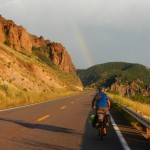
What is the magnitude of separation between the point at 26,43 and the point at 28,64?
3221 centimetres

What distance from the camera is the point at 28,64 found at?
64.2 metres

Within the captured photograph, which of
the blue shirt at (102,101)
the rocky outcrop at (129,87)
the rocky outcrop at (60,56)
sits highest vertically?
the rocky outcrop at (60,56)

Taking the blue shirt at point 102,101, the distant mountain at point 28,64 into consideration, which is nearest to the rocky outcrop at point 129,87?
the distant mountain at point 28,64

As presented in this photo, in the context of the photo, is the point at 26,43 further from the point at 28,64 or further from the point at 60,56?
the point at 60,56

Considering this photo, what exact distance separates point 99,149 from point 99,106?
2.36 m

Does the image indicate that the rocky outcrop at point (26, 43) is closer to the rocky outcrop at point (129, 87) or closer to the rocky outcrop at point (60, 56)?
the rocky outcrop at point (60, 56)

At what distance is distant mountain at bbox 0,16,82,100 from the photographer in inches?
1709

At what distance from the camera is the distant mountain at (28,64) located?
142ft

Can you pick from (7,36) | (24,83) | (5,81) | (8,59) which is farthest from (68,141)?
(7,36)

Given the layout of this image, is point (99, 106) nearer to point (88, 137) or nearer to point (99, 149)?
point (88, 137)

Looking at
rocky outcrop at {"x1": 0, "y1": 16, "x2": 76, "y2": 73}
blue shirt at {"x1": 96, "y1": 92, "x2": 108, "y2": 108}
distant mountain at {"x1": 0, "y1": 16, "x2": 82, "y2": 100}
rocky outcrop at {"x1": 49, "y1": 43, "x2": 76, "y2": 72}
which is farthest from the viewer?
rocky outcrop at {"x1": 49, "y1": 43, "x2": 76, "y2": 72}

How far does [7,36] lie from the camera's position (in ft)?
280

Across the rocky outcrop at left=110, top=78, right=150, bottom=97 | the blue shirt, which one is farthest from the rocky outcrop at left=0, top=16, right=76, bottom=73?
the blue shirt

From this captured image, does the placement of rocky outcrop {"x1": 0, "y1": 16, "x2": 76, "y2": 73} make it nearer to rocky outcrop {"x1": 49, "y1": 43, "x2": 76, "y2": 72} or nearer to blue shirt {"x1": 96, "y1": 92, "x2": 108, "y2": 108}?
rocky outcrop {"x1": 49, "y1": 43, "x2": 76, "y2": 72}
